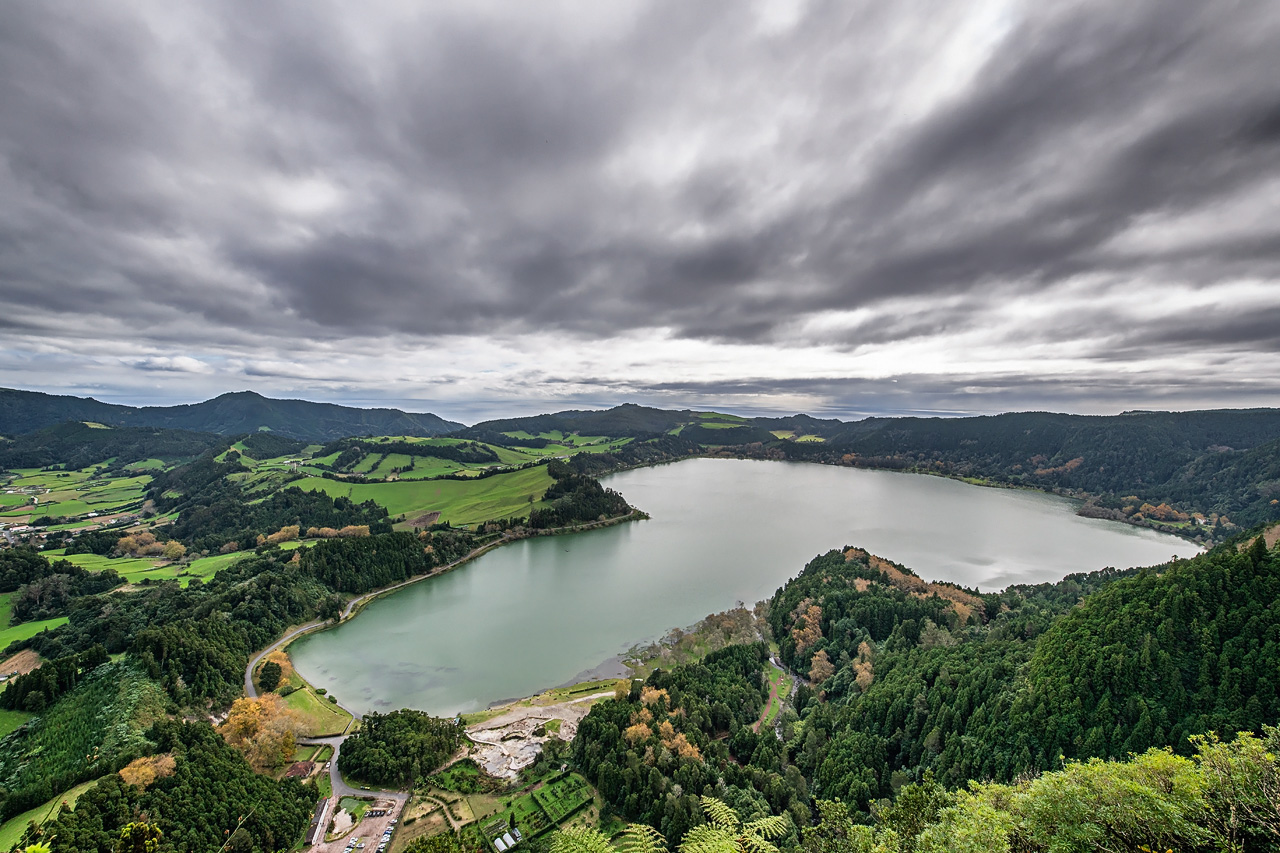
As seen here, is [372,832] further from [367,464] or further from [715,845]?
[367,464]

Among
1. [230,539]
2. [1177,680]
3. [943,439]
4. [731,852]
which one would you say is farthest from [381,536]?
[943,439]

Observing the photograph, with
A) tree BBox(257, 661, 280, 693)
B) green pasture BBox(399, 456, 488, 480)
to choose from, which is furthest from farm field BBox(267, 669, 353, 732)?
green pasture BBox(399, 456, 488, 480)

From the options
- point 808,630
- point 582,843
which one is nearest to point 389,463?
point 808,630

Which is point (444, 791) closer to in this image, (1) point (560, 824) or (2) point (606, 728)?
(1) point (560, 824)

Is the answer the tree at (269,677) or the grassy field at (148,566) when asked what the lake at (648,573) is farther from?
the grassy field at (148,566)

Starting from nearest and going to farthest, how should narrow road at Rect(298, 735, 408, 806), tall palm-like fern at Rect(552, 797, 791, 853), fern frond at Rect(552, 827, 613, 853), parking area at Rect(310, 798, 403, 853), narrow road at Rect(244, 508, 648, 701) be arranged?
tall palm-like fern at Rect(552, 797, 791, 853) → fern frond at Rect(552, 827, 613, 853) → parking area at Rect(310, 798, 403, 853) → narrow road at Rect(298, 735, 408, 806) → narrow road at Rect(244, 508, 648, 701)

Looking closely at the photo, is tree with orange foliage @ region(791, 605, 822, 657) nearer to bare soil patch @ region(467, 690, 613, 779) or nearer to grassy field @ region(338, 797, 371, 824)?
bare soil patch @ region(467, 690, 613, 779)
